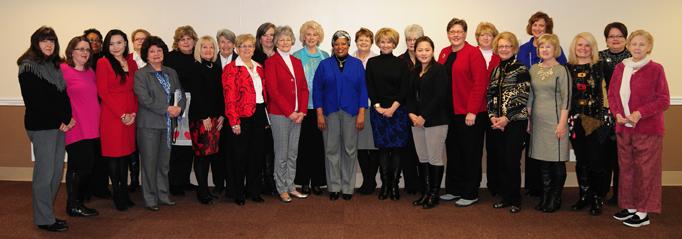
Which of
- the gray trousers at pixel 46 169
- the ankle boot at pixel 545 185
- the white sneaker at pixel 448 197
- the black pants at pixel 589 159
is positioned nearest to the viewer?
the gray trousers at pixel 46 169

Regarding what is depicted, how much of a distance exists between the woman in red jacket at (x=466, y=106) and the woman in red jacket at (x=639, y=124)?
923mm

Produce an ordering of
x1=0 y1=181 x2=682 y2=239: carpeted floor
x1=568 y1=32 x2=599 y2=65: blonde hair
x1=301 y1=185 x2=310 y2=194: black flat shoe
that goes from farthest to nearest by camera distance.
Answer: x1=301 y1=185 x2=310 y2=194: black flat shoe → x1=568 y1=32 x2=599 y2=65: blonde hair → x1=0 y1=181 x2=682 y2=239: carpeted floor

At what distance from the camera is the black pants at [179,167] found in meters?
4.95

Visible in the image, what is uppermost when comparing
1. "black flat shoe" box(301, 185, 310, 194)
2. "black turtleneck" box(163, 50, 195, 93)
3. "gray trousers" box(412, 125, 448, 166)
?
"black turtleneck" box(163, 50, 195, 93)

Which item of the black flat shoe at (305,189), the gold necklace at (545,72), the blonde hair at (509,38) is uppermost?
the blonde hair at (509,38)

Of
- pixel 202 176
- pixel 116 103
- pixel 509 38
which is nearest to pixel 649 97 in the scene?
pixel 509 38

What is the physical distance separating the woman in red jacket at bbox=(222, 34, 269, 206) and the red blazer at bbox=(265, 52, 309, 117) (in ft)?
0.22

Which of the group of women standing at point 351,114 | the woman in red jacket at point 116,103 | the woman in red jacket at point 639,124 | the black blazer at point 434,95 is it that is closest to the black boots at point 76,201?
the group of women standing at point 351,114

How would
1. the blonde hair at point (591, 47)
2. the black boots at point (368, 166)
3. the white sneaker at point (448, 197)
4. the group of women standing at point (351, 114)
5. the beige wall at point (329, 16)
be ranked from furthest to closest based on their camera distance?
the beige wall at point (329, 16) → the black boots at point (368, 166) → the white sneaker at point (448, 197) → the blonde hair at point (591, 47) → the group of women standing at point (351, 114)

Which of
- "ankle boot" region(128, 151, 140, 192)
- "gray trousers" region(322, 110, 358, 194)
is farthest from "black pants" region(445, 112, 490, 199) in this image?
"ankle boot" region(128, 151, 140, 192)

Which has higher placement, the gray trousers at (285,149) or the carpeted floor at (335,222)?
the gray trousers at (285,149)

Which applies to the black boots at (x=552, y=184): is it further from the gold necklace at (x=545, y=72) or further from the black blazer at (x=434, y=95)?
the black blazer at (x=434, y=95)

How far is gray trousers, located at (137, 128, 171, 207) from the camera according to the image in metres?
4.25

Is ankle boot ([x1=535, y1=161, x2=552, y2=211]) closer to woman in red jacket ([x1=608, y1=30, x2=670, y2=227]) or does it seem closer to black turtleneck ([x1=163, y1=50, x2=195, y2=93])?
woman in red jacket ([x1=608, y1=30, x2=670, y2=227])
